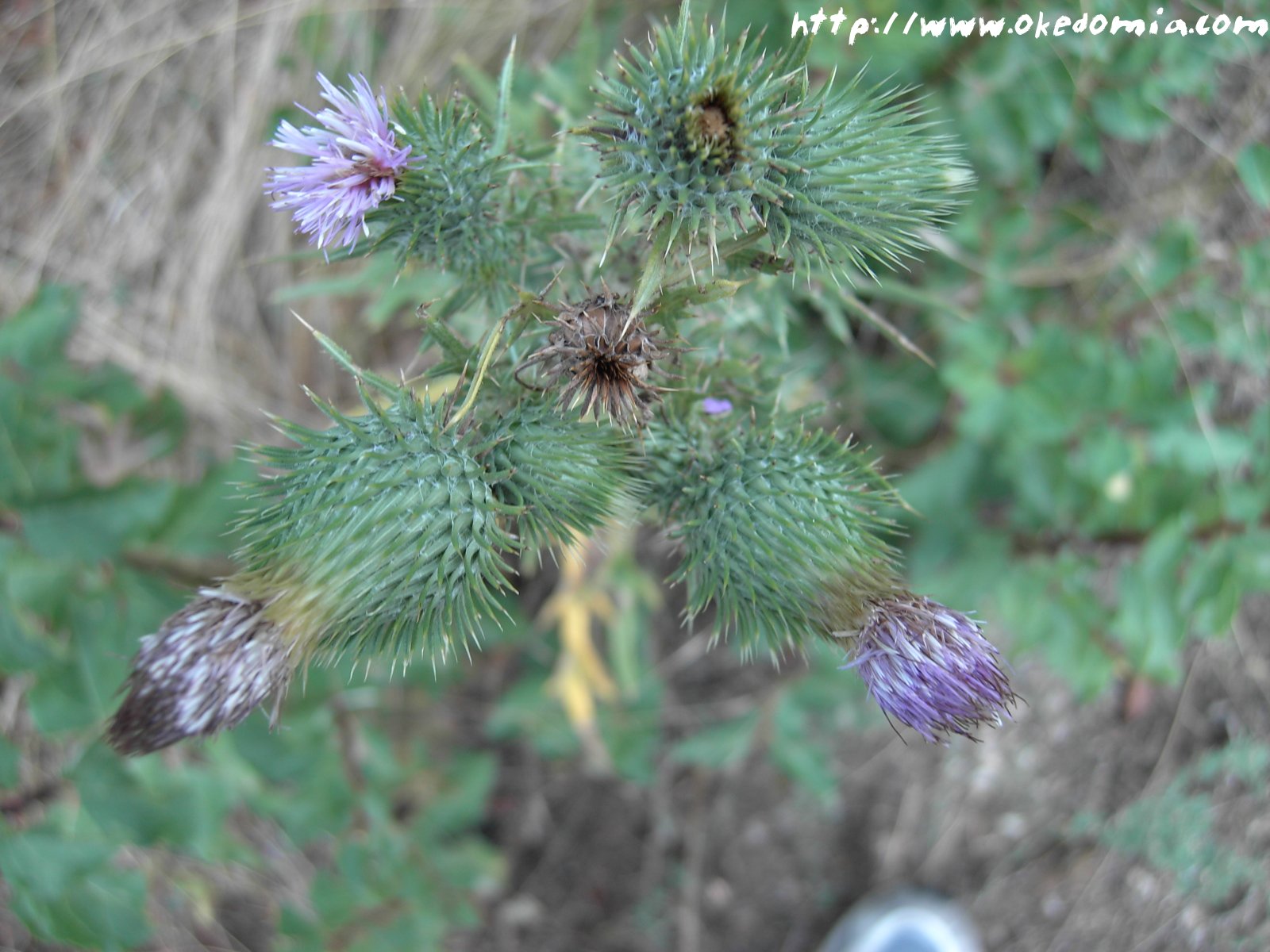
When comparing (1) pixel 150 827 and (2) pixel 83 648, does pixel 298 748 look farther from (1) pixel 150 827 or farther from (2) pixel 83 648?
(2) pixel 83 648

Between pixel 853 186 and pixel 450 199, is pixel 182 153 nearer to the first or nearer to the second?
pixel 450 199

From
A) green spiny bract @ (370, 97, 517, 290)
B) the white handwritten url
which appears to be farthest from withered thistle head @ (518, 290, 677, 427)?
the white handwritten url

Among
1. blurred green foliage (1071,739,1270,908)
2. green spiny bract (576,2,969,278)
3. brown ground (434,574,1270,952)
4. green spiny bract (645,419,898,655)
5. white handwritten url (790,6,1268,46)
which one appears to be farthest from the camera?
brown ground (434,574,1270,952)

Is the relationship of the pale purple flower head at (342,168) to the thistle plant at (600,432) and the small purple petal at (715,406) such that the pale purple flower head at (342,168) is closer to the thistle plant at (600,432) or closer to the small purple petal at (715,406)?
the thistle plant at (600,432)

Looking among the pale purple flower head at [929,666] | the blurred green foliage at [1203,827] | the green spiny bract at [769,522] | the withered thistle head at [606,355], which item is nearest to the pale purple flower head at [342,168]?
the withered thistle head at [606,355]

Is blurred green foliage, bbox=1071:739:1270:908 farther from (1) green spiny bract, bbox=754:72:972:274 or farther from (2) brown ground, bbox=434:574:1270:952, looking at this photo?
(1) green spiny bract, bbox=754:72:972:274

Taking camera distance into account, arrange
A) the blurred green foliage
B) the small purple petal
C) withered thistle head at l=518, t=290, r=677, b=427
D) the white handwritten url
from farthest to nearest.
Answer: the blurred green foliage, the white handwritten url, the small purple petal, withered thistle head at l=518, t=290, r=677, b=427

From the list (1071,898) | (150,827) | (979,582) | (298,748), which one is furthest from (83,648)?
(1071,898)
